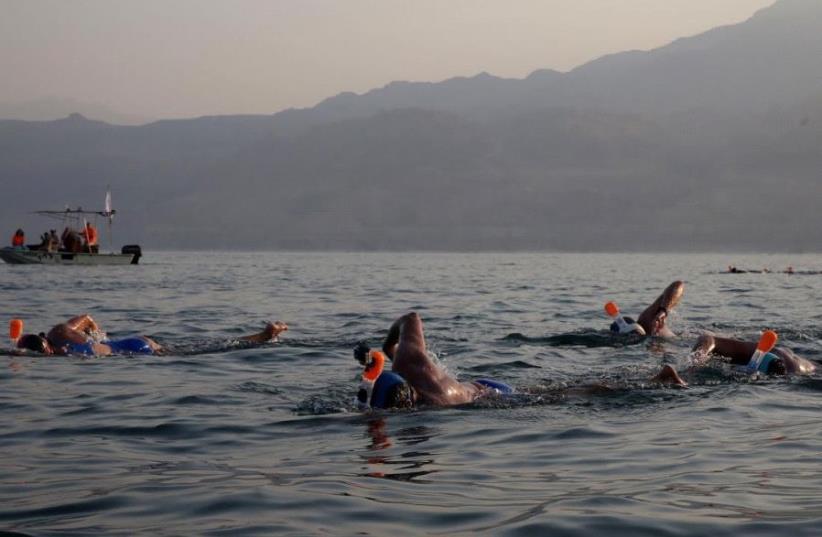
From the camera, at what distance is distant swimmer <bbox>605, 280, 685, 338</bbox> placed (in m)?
15.5

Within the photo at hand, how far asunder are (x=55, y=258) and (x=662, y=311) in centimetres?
4696

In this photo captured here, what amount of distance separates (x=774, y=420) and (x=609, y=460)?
252cm

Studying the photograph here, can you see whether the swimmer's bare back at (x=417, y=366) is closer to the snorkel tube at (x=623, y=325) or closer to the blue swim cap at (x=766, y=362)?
the blue swim cap at (x=766, y=362)

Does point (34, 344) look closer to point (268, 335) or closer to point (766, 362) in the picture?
point (268, 335)

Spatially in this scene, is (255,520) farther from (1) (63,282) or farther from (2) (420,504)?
(1) (63,282)

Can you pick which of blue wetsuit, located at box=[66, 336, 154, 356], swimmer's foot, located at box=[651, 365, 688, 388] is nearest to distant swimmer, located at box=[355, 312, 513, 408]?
swimmer's foot, located at box=[651, 365, 688, 388]

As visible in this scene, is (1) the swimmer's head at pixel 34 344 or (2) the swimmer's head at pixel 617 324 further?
(2) the swimmer's head at pixel 617 324

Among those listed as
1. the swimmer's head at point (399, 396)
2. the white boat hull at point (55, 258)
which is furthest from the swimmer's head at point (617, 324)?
the white boat hull at point (55, 258)

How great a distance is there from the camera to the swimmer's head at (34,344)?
14.1 metres

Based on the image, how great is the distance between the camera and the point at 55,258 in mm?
56312

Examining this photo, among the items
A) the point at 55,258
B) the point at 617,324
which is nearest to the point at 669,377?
the point at 617,324

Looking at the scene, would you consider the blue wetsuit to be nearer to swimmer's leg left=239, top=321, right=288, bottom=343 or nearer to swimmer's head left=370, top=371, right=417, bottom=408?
swimmer's leg left=239, top=321, right=288, bottom=343

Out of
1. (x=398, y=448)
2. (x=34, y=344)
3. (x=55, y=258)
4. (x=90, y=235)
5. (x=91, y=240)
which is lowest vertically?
(x=398, y=448)

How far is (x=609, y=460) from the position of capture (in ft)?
25.1
